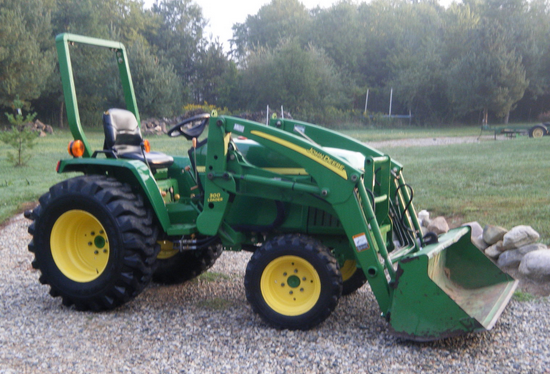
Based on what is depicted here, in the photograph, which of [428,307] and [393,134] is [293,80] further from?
[428,307]

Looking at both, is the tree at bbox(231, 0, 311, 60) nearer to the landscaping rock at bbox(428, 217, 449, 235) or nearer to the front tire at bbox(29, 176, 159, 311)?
the landscaping rock at bbox(428, 217, 449, 235)

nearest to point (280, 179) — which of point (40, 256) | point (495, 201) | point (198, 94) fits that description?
point (40, 256)

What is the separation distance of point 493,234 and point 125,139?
3.94 metres

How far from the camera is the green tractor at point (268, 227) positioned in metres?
3.87

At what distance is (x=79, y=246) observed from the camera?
479 cm

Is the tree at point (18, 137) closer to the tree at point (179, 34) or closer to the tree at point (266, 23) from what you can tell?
the tree at point (179, 34)

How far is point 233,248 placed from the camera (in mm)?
4594

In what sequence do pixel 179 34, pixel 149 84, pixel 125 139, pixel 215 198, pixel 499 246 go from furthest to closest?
pixel 179 34, pixel 149 84, pixel 499 246, pixel 125 139, pixel 215 198

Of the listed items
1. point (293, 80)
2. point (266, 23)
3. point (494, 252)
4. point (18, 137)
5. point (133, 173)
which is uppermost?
point (266, 23)

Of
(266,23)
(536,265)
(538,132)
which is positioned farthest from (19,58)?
(266,23)

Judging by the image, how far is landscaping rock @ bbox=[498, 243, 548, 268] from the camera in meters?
5.56

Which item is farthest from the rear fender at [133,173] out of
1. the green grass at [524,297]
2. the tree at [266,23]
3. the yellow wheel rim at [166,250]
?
the tree at [266,23]

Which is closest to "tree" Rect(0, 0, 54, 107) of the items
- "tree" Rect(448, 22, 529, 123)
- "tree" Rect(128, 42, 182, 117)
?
"tree" Rect(128, 42, 182, 117)

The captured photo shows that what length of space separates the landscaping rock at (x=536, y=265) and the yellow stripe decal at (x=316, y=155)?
2.52 metres
